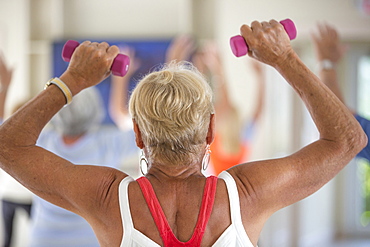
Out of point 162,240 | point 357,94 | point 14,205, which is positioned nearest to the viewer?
point 162,240

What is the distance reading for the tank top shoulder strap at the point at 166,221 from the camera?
102cm

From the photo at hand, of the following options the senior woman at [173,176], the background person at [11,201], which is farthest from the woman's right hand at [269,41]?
the background person at [11,201]

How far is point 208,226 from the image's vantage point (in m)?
1.03

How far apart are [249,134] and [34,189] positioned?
336 cm

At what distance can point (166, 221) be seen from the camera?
1029mm

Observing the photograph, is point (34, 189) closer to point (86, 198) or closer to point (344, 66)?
point (86, 198)

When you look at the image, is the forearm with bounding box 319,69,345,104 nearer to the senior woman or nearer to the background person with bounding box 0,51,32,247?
the senior woman

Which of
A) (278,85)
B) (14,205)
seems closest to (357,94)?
(278,85)

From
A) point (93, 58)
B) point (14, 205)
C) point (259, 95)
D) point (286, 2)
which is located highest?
point (286, 2)

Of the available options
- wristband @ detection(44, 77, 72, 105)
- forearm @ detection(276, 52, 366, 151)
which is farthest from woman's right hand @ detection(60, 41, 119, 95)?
forearm @ detection(276, 52, 366, 151)

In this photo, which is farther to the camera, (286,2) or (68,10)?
(68,10)

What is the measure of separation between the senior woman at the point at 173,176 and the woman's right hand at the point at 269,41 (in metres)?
0.17

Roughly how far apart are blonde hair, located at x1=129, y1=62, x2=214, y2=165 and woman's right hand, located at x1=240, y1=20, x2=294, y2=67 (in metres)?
0.19

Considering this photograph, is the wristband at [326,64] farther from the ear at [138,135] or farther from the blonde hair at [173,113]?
the ear at [138,135]
